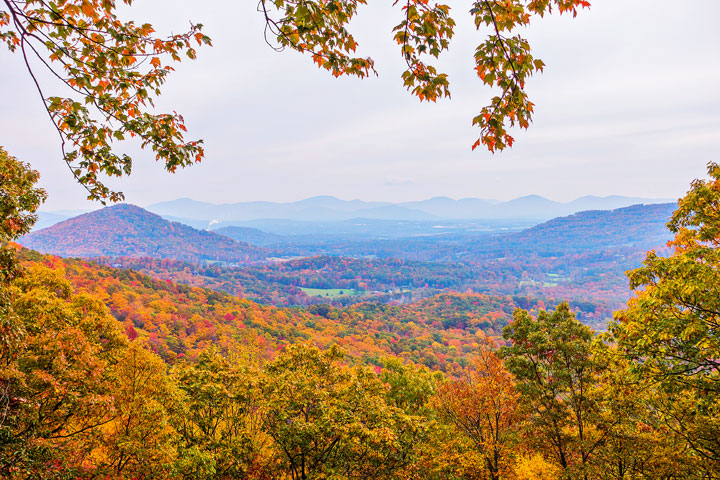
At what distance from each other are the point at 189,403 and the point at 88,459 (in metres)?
3.71

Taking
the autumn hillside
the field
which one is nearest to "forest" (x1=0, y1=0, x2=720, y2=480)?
the autumn hillside

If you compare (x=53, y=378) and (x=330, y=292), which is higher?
(x=53, y=378)

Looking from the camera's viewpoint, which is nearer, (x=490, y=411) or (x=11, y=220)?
(x=11, y=220)

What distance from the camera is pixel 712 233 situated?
23.3 ft

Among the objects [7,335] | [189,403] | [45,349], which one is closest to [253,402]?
[189,403]

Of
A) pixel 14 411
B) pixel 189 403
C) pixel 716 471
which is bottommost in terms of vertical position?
pixel 716 471

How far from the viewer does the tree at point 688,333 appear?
575cm

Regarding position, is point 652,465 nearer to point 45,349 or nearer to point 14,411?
point 14,411

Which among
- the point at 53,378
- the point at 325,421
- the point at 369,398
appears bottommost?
the point at 369,398

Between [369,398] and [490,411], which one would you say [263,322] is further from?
[369,398]

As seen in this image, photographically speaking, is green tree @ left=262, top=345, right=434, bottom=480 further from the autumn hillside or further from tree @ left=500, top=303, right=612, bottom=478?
the autumn hillside

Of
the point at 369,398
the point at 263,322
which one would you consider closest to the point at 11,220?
the point at 369,398

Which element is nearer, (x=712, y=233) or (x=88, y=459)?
(x=712, y=233)

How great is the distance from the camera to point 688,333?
5.52 m
